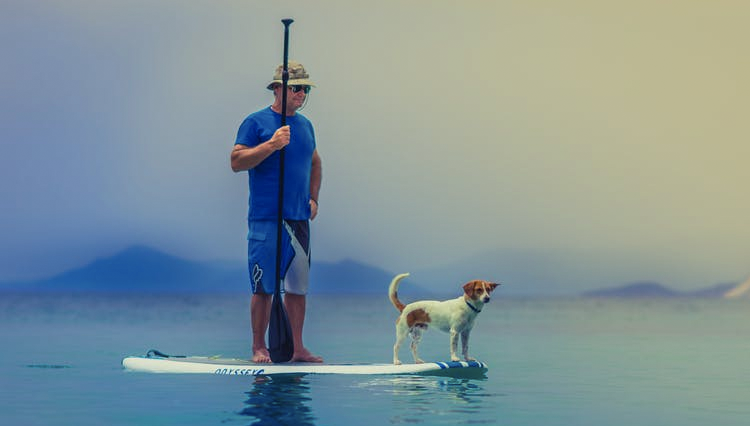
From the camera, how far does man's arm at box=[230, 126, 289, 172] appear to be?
40.1 ft

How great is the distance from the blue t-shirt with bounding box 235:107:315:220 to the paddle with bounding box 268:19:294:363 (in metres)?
0.15

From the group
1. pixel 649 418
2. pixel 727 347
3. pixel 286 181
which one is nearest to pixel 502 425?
pixel 649 418

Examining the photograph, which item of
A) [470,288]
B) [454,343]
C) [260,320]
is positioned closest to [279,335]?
[260,320]

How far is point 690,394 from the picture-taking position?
1363 cm

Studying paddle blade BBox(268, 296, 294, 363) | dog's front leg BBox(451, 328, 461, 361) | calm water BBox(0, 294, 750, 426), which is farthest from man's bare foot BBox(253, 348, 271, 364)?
dog's front leg BBox(451, 328, 461, 361)

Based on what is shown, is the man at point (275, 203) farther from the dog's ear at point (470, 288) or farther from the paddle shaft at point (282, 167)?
the dog's ear at point (470, 288)

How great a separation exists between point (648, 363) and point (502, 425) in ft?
33.1

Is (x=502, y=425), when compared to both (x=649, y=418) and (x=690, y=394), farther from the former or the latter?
(x=690, y=394)

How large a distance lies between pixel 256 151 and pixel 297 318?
1.96m

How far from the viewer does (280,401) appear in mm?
11117

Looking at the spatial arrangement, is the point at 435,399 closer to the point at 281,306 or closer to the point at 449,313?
the point at 449,313

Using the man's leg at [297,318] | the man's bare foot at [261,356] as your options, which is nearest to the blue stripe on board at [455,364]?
the man's leg at [297,318]

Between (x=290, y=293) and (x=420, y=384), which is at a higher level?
(x=290, y=293)

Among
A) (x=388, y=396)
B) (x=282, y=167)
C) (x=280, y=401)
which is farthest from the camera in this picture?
(x=282, y=167)
